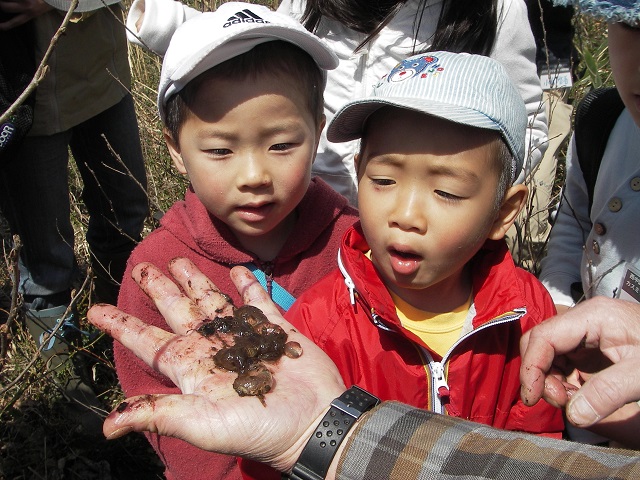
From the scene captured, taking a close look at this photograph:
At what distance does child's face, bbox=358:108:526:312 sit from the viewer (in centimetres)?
166

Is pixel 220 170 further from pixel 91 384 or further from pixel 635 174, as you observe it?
pixel 91 384

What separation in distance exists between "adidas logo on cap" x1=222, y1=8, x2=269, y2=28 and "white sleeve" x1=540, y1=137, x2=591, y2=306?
1.25 m

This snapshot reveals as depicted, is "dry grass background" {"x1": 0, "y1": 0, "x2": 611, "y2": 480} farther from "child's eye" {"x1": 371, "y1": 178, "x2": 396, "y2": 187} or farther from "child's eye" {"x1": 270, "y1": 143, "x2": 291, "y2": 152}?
"child's eye" {"x1": 371, "y1": 178, "x2": 396, "y2": 187}

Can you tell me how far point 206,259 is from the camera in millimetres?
2119

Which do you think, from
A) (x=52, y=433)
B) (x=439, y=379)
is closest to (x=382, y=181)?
(x=439, y=379)

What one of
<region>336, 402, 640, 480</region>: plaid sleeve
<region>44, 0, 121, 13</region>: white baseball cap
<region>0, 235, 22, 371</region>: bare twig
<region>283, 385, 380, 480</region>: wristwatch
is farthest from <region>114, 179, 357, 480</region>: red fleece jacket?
<region>44, 0, 121, 13</region>: white baseball cap

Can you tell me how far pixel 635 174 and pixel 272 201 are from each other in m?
1.18

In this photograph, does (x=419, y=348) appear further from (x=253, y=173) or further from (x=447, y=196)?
(x=253, y=173)

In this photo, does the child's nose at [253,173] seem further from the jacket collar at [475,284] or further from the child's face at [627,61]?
the child's face at [627,61]

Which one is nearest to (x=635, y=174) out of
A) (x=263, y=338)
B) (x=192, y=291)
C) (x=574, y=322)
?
(x=574, y=322)

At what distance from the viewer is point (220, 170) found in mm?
1926

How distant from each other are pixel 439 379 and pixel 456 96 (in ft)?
2.66

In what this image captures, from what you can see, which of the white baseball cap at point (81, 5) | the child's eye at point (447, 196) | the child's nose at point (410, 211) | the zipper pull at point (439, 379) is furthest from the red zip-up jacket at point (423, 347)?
the white baseball cap at point (81, 5)

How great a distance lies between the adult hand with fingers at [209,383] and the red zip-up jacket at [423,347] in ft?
0.44
